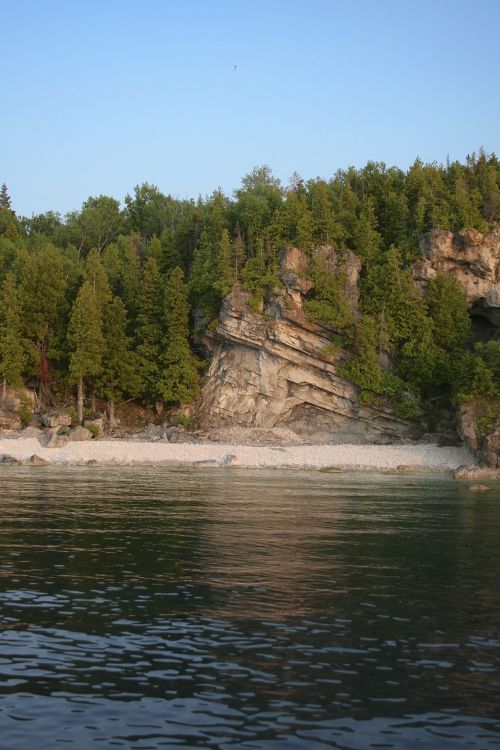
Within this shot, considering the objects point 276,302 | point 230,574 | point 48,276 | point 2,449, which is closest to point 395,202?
point 276,302

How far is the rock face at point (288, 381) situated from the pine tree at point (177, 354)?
6.93ft

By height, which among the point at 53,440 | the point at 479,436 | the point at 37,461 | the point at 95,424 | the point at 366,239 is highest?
the point at 366,239

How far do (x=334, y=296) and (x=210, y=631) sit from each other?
51641 mm

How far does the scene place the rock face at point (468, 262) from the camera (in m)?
64.1

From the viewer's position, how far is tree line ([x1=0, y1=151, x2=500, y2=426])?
62875 mm

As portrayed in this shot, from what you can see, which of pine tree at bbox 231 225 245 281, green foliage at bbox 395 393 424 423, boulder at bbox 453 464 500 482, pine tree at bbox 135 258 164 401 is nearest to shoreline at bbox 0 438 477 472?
boulder at bbox 453 464 500 482

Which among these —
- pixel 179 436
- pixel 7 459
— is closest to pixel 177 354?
pixel 179 436

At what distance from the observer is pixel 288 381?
2518 inches

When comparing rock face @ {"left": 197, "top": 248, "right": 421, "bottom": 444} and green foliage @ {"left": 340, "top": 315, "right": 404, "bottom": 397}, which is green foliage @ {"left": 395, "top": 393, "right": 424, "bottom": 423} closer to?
rock face @ {"left": 197, "top": 248, "right": 421, "bottom": 444}

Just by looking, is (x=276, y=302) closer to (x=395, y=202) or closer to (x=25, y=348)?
(x=395, y=202)

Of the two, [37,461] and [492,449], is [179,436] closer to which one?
[37,461]

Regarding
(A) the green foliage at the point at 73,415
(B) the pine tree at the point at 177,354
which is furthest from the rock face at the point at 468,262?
(A) the green foliage at the point at 73,415

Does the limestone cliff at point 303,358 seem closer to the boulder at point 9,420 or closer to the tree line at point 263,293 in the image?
the tree line at point 263,293

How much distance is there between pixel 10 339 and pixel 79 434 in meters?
12.6
